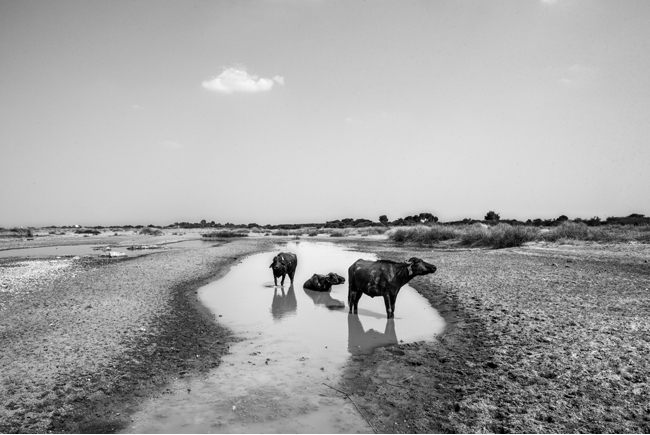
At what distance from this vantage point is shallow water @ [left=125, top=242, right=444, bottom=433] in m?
5.38

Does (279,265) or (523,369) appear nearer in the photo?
(523,369)

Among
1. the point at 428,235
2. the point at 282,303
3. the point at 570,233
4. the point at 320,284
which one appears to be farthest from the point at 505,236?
the point at 282,303

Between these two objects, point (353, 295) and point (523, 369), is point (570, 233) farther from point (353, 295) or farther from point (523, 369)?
point (523, 369)

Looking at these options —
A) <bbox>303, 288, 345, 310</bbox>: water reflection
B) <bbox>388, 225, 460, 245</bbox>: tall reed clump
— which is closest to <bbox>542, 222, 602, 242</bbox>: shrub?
<bbox>388, 225, 460, 245</bbox>: tall reed clump

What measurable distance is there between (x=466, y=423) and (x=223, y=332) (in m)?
6.84

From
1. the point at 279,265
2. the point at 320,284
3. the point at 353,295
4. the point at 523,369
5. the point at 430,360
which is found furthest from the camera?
the point at 279,265

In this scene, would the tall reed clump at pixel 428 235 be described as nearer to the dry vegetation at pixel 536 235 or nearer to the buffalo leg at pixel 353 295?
the dry vegetation at pixel 536 235

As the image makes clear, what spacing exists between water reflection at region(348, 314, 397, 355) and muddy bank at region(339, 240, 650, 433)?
55 centimetres

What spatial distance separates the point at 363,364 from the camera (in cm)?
759

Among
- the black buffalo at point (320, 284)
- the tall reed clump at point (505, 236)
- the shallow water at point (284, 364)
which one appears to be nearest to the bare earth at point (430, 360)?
the shallow water at point (284, 364)

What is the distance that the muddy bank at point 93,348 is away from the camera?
221 inches

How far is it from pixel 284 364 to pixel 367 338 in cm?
269

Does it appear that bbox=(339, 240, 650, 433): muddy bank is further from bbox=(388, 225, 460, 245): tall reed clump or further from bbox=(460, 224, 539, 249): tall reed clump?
bbox=(388, 225, 460, 245): tall reed clump

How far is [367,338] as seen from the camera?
9430 millimetres
